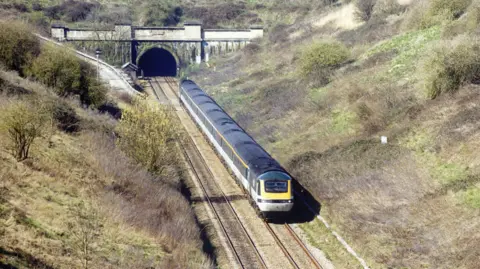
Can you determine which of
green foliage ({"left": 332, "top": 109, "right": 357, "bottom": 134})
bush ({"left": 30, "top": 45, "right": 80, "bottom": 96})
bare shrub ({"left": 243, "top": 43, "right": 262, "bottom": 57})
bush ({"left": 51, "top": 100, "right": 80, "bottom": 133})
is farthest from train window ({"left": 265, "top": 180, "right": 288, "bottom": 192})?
bare shrub ({"left": 243, "top": 43, "right": 262, "bottom": 57})

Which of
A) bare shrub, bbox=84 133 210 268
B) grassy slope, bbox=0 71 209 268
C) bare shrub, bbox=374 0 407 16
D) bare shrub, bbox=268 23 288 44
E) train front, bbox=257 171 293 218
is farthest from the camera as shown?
bare shrub, bbox=268 23 288 44

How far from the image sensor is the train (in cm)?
2150

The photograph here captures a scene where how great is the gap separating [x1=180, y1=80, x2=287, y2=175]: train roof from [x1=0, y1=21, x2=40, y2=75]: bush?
1165cm

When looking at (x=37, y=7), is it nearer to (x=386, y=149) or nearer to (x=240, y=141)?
(x=240, y=141)

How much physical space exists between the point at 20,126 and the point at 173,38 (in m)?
48.7

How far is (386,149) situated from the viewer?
24438mm

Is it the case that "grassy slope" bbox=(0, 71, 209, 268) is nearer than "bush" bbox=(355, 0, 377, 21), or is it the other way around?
"grassy slope" bbox=(0, 71, 209, 268)

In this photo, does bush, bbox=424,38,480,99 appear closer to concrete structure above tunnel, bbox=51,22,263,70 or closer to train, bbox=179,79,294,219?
train, bbox=179,79,294,219

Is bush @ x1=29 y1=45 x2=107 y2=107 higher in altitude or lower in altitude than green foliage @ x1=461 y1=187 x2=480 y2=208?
higher

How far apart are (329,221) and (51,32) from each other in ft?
168

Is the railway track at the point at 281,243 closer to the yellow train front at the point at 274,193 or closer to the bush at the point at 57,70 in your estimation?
the yellow train front at the point at 274,193

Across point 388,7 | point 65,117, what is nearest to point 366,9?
point 388,7

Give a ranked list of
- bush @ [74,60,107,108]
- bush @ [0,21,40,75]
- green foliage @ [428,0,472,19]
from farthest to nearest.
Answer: green foliage @ [428,0,472,19]
bush @ [74,60,107,108]
bush @ [0,21,40,75]

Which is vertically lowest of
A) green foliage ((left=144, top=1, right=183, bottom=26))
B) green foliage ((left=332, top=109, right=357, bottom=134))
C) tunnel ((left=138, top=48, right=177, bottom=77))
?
tunnel ((left=138, top=48, right=177, bottom=77))
